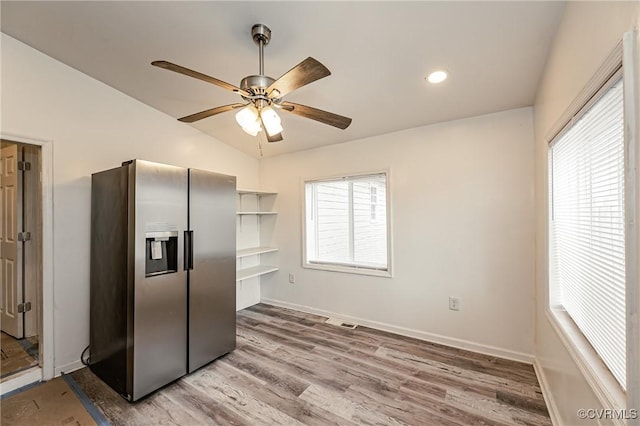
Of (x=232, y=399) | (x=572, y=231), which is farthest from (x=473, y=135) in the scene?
(x=232, y=399)

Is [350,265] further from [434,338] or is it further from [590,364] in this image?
[590,364]

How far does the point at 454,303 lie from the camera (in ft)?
9.31

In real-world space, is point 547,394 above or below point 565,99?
below

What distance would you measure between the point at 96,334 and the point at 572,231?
3.71 metres

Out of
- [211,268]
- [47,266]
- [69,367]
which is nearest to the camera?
[47,266]

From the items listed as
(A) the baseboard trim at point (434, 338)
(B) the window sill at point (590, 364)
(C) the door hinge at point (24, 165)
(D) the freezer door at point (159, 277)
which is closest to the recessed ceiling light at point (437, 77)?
(B) the window sill at point (590, 364)

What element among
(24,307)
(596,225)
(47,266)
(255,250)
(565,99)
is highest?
(565,99)

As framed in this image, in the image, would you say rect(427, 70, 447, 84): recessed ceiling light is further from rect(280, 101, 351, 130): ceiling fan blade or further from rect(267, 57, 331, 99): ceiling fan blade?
rect(267, 57, 331, 99): ceiling fan blade

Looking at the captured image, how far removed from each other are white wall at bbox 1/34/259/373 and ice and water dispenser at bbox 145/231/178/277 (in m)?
0.91

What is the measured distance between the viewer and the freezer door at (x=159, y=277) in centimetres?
203

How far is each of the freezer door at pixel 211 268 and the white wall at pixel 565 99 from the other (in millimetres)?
2623

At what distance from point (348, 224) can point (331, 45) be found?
2.26 meters

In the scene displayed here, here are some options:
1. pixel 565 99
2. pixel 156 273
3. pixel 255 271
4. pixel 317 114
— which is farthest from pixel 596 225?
pixel 255 271

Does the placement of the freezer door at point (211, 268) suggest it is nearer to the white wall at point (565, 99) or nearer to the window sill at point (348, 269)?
the window sill at point (348, 269)
